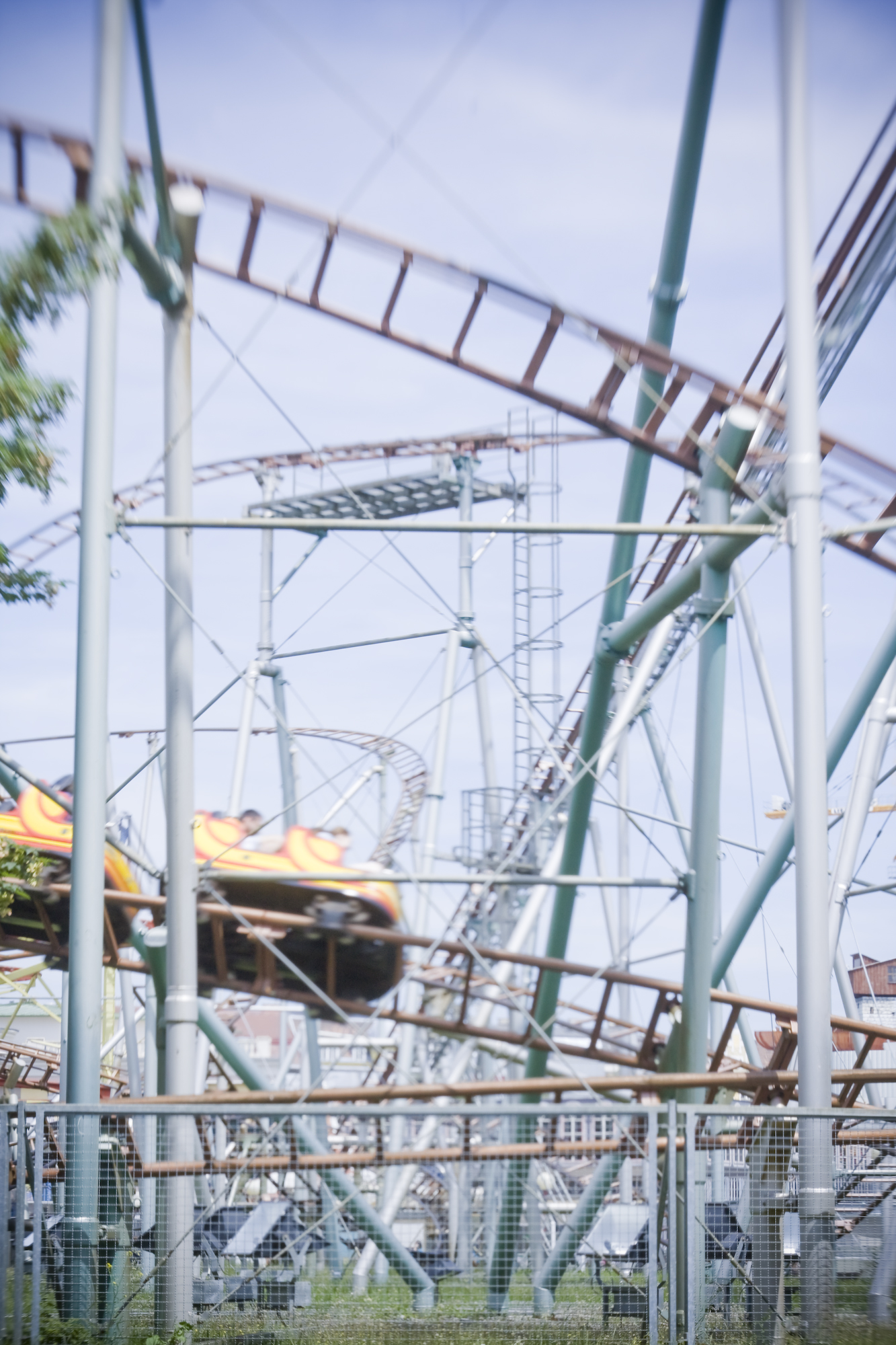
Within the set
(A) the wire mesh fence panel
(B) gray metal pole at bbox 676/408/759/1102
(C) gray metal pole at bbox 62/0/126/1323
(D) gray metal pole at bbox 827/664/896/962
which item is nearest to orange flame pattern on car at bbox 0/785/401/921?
(A) the wire mesh fence panel

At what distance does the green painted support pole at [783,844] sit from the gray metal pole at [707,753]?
0.56m

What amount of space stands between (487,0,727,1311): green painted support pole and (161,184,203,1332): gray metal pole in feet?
7.97

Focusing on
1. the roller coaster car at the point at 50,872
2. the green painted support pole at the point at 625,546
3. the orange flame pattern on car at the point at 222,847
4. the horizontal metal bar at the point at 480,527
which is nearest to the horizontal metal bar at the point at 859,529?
the horizontal metal bar at the point at 480,527

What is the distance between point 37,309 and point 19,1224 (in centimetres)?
396

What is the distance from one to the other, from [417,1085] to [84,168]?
21.4 ft

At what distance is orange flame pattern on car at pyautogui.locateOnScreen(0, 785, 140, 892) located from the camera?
10.4 metres

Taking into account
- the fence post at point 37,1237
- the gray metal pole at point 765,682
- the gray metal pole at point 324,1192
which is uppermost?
the gray metal pole at point 765,682

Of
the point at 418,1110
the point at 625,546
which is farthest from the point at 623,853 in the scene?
the point at 418,1110

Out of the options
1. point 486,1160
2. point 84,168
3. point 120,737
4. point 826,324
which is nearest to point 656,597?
point 826,324

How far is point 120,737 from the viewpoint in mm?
17531

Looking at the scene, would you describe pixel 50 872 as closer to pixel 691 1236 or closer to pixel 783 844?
pixel 783 844

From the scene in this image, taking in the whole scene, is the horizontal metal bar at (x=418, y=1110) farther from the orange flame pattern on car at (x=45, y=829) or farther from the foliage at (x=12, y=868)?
the orange flame pattern on car at (x=45, y=829)

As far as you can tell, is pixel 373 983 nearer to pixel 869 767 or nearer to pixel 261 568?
pixel 869 767

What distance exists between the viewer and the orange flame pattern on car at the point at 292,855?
33.2 feet
